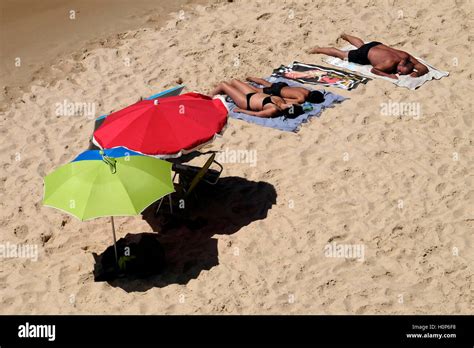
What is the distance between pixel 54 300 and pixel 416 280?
3619 mm

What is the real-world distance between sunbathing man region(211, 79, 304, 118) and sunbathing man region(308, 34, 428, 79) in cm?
153

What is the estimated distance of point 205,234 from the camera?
8000mm

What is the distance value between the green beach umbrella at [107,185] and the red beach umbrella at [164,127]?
1.08 feet

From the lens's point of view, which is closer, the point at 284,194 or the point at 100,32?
the point at 284,194

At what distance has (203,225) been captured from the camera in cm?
812

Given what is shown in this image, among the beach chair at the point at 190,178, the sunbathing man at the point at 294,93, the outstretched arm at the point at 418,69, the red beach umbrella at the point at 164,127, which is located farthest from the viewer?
the outstretched arm at the point at 418,69

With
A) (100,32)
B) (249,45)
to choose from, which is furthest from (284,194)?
(100,32)

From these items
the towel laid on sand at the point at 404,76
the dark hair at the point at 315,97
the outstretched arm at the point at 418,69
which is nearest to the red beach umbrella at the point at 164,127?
the dark hair at the point at 315,97

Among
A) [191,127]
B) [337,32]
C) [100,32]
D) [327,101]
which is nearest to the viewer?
[191,127]

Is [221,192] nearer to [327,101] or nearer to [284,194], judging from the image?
[284,194]

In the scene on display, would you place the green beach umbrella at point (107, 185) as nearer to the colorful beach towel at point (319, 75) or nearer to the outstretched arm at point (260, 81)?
the outstretched arm at point (260, 81)

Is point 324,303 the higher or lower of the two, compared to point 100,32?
lower

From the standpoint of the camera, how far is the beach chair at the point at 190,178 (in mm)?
8117

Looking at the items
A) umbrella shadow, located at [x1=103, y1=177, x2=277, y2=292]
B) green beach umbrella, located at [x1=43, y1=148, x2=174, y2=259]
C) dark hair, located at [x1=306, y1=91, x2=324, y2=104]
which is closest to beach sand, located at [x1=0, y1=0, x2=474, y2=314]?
umbrella shadow, located at [x1=103, y1=177, x2=277, y2=292]
